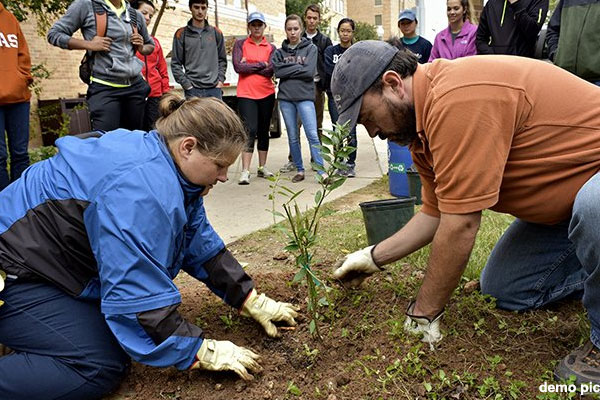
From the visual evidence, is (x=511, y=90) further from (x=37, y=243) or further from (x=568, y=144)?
(x=37, y=243)

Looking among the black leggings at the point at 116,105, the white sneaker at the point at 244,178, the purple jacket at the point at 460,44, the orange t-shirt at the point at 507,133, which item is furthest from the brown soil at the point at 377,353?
the white sneaker at the point at 244,178

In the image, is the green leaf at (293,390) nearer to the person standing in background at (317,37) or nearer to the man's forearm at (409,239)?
the man's forearm at (409,239)

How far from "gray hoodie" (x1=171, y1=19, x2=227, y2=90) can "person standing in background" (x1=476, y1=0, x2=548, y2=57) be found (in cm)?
291

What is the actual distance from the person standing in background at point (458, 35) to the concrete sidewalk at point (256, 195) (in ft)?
5.61

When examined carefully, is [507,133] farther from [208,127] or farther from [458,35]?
[458,35]

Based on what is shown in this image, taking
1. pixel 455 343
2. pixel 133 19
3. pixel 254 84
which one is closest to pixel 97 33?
pixel 133 19

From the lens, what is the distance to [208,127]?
201cm

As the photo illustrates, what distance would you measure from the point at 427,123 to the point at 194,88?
14.9 ft

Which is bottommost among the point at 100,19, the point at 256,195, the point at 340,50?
the point at 256,195

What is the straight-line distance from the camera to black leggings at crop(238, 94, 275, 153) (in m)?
5.96

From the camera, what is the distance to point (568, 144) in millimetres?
1952

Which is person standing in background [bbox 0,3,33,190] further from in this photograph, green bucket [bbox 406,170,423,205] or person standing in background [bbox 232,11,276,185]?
green bucket [bbox 406,170,423,205]

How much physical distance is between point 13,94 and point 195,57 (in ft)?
7.74

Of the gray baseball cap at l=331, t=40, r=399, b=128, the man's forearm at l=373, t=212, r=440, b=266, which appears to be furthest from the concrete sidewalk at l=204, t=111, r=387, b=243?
the gray baseball cap at l=331, t=40, r=399, b=128
